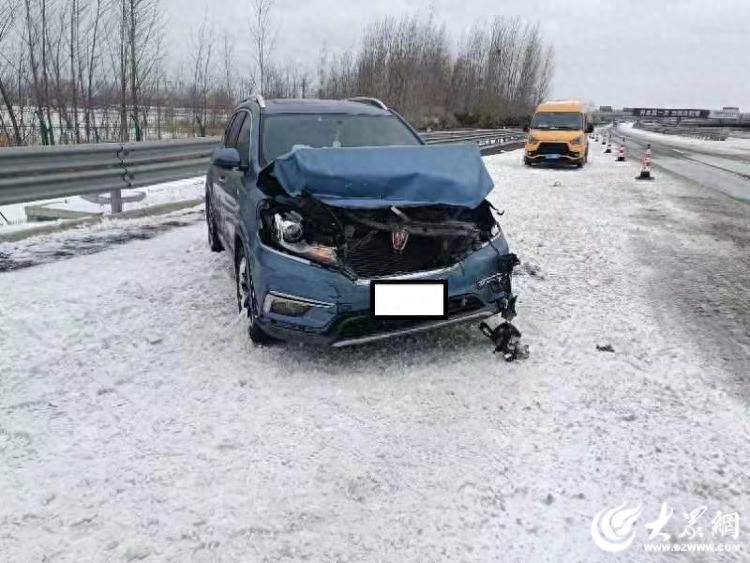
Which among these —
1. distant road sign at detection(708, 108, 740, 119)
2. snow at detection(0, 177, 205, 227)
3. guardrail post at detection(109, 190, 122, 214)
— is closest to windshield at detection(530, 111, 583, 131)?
snow at detection(0, 177, 205, 227)

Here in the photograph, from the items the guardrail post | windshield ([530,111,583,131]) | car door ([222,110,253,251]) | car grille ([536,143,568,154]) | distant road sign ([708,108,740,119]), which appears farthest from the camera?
distant road sign ([708,108,740,119])

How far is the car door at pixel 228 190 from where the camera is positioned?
4922mm

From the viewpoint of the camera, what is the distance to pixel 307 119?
5176mm

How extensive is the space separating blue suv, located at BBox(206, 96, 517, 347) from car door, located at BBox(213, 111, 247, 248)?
1.52ft

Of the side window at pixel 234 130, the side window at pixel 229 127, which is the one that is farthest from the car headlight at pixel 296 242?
the side window at pixel 229 127

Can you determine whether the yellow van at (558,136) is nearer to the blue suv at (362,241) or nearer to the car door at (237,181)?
the car door at (237,181)

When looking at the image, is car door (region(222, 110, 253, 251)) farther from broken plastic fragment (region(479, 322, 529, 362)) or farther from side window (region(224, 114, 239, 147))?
broken plastic fragment (region(479, 322, 529, 362))

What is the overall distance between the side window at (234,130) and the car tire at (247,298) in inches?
70.2

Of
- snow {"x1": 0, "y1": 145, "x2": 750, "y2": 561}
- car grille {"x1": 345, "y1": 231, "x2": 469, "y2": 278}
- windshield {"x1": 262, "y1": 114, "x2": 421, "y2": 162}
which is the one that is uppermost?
windshield {"x1": 262, "y1": 114, "x2": 421, "y2": 162}

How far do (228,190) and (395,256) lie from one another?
87.3 inches

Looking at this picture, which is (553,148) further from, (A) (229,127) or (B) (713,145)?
(B) (713,145)

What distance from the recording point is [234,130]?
607 cm

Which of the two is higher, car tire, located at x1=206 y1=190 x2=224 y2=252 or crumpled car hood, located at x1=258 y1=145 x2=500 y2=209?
crumpled car hood, located at x1=258 y1=145 x2=500 y2=209

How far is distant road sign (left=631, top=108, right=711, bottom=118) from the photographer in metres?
132
